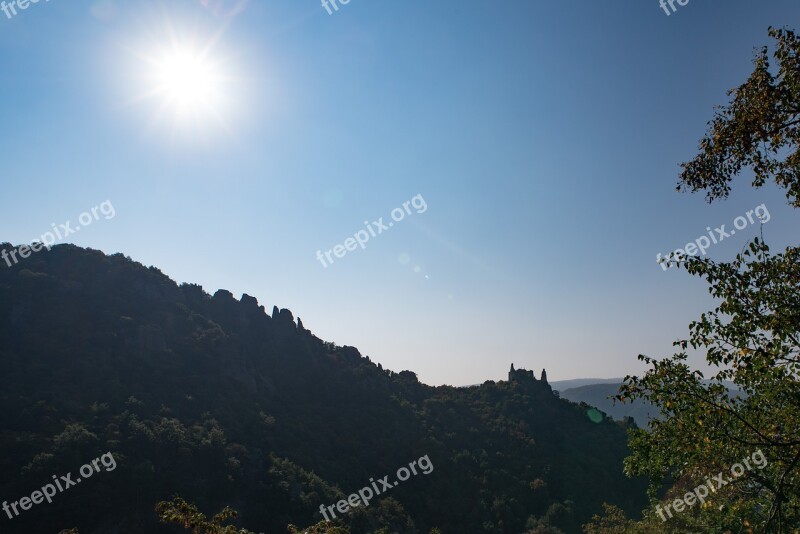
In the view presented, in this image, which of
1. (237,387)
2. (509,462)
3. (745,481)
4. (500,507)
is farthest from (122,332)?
(745,481)

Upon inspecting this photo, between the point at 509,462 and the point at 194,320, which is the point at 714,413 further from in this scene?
the point at 194,320

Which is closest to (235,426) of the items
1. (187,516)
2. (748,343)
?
(187,516)

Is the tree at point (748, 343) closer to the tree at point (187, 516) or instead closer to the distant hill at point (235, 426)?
the tree at point (187, 516)

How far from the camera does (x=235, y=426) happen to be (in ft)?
187

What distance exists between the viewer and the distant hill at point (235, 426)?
39.8m

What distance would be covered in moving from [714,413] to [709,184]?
4704 mm

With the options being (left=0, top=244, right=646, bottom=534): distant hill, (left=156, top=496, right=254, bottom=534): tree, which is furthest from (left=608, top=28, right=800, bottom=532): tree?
(left=0, top=244, right=646, bottom=534): distant hill

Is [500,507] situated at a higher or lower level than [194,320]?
lower

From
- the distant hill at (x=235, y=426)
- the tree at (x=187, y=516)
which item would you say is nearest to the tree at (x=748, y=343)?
the tree at (x=187, y=516)

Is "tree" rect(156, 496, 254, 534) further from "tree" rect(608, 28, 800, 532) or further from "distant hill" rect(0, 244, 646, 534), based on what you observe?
"distant hill" rect(0, 244, 646, 534)

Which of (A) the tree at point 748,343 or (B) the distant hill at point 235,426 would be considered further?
(B) the distant hill at point 235,426

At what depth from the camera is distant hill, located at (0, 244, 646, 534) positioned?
39.8 metres

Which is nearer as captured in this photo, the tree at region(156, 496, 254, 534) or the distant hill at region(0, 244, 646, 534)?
the tree at region(156, 496, 254, 534)

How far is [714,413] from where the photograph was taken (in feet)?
23.2
